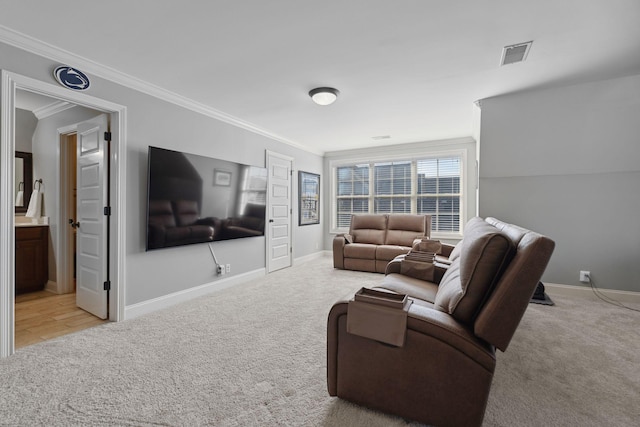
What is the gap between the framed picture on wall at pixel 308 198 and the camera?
5.84 m

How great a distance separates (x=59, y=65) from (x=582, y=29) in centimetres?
418

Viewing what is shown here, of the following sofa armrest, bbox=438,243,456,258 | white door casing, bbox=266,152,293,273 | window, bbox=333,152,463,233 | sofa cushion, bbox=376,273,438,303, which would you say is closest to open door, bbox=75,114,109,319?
white door casing, bbox=266,152,293,273

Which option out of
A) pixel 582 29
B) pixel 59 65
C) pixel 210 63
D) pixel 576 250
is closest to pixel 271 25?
pixel 210 63

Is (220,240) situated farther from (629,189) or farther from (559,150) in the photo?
(629,189)

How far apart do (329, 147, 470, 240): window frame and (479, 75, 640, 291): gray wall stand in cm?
169

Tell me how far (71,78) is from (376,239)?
15.7 ft

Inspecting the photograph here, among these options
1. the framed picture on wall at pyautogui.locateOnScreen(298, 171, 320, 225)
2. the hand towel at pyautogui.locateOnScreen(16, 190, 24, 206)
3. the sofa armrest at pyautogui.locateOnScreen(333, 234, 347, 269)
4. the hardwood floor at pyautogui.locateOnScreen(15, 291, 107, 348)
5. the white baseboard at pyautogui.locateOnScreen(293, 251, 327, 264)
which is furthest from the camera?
the framed picture on wall at pyautogui.locateOnScreen(298, 171, 320, 225)

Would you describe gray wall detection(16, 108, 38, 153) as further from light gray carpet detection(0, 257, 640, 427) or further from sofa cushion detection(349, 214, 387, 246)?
sofa cushion detection(349, 214, 387, 246)

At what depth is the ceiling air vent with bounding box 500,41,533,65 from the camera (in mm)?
2371

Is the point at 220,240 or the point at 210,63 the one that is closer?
the point at 210,63

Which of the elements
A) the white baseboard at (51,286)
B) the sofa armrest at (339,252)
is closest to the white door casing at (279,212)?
the sofa armrest at (339,252)

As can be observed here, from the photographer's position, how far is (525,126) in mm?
3471

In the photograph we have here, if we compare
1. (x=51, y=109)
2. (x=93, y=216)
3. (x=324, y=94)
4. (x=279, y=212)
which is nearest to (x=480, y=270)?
(x=324, y=94)

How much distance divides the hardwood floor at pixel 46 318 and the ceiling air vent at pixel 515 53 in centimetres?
453
